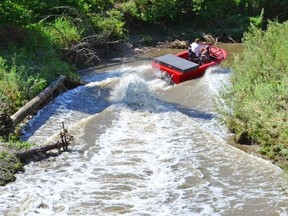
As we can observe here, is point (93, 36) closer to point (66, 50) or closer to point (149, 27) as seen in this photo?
point (66, 50)

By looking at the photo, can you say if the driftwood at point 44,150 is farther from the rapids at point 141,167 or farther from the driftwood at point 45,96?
the driftwood at point 45,96

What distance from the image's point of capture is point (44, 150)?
11961mm

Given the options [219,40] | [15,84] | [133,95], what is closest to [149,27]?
[219,40]

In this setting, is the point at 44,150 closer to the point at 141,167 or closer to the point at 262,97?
the point at 141,167

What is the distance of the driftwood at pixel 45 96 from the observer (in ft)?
44.8

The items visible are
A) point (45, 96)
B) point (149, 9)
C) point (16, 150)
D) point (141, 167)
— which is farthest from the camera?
point (149, 9)

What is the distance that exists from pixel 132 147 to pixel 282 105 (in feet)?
11.9

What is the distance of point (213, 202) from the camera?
385 inches

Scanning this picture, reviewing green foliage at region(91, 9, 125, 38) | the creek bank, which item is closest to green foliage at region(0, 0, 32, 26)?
green foliage at region(91, 9, 125, 38)

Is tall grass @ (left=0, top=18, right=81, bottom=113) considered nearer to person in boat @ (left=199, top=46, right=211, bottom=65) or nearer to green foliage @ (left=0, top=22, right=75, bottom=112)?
green foliage @ (left=0, top=22, right=75, bottom=112)

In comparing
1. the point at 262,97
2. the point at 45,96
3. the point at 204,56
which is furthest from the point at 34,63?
the point at 262,97

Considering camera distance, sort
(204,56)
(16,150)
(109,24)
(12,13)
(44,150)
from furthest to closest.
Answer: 1. (109,24)
2. (204,56)
3. (12,13)
4. (44,150)
5. (16,150)

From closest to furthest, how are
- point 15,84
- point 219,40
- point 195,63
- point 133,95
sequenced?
point 15,84 < point 133,95 < point 195,63 < point 219,40

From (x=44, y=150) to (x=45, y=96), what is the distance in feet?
12.5
